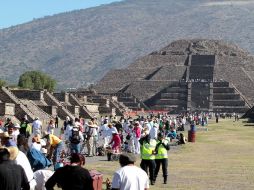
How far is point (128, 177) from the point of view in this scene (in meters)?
12.7

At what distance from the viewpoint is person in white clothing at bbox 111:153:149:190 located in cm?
1264

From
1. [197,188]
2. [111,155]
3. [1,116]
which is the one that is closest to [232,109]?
[1,116]

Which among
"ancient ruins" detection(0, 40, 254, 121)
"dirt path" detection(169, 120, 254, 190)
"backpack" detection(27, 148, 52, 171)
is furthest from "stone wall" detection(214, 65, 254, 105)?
"backpack" detection(27, 148, 52, 171)

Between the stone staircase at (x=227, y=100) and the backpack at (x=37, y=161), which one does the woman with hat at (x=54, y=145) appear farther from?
the stone staircase at (x=227, y=100)

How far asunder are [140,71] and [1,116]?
117747 millimetres

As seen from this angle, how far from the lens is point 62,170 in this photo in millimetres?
12445

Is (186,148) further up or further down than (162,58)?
further down

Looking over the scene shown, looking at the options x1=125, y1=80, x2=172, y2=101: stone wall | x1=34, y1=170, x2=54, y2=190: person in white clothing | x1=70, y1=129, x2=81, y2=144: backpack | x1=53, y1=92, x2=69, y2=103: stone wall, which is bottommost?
x1=34, y1=170, x2=54, y2=190: person in white clothing

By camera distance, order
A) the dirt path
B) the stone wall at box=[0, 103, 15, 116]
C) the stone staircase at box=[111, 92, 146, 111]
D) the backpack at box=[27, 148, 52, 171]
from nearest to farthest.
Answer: the backpack at box=[27, 148, 52, 171], the dirt path, the stone wall at box=[0, 103, 15, 116], the stone staircase at box=[111, 92, 146, 111]

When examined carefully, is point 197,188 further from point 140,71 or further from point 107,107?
point 140,71

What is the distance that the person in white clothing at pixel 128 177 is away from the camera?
12641mm

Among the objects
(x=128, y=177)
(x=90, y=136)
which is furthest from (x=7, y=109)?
(x=128, y=177)

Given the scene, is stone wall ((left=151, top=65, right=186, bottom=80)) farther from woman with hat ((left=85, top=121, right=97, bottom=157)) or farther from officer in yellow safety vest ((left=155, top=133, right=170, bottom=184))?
officer in yellow safety vest ((left=155, top=133, right=170, bottom=184))

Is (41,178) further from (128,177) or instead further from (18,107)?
(18,107)
